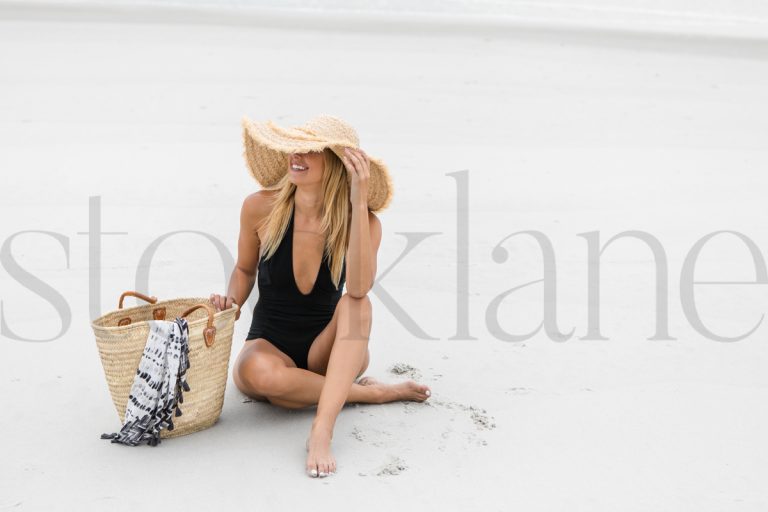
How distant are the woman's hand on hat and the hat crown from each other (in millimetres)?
44

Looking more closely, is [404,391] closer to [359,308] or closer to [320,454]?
[359,308]

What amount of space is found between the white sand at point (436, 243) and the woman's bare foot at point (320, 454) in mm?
38

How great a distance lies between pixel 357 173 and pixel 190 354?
0.70 metres

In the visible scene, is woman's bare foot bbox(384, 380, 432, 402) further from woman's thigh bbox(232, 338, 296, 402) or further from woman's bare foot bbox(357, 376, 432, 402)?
woman's thigh bbox(232, 338, 296, 402)

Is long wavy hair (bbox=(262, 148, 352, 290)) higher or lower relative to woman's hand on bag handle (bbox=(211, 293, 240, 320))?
higher

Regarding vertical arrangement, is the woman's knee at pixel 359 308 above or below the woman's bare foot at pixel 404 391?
above

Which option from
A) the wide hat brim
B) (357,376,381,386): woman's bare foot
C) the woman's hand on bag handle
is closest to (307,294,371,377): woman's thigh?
(357,376,381,386): woman's bare foot

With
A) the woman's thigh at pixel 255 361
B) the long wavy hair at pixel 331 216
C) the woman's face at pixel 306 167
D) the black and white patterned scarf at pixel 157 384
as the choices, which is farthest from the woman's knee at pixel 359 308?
the black and white patterned scarf at pixel 157 384

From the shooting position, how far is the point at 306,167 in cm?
300

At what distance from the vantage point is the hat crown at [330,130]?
296cm

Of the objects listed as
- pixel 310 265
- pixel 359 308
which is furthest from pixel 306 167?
pixel 359 308

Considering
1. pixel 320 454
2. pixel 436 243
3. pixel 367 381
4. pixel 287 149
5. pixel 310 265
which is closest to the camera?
pixel 320 454

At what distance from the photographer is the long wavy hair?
3.07 m

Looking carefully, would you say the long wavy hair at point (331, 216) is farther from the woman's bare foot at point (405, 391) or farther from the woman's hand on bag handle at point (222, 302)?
the woman's bare foot at point (405, 391)
